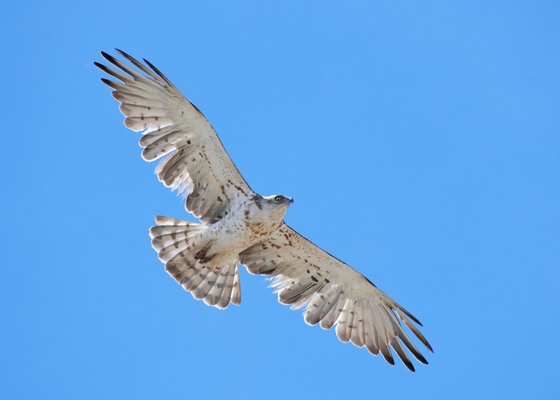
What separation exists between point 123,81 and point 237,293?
4.13m

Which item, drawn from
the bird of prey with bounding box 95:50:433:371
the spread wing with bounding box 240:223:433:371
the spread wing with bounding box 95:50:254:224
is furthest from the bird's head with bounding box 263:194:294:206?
the spread wing with bounding box 240:223:433:371

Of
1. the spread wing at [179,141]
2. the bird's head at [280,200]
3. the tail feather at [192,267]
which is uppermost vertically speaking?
the spread wing at [179,141]

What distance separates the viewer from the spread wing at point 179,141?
29.4ft

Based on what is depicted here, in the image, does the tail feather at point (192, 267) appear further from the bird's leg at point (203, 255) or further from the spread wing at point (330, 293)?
the spread wing at point (330, 293)

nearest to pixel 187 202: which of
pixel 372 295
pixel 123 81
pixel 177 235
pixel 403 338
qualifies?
pixel 177 235

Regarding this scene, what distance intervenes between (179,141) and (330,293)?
3862mm

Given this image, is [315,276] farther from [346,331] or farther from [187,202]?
[187,202]

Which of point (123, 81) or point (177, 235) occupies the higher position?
point (123, 81)

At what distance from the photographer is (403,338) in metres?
10.1

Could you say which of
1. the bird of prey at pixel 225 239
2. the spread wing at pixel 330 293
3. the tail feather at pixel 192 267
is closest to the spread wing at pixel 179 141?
the bird of prey at pixel 225 239

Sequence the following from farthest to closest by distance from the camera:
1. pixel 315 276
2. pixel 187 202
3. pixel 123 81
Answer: pixel 315 276, pixel 187 202, pixel 123 81

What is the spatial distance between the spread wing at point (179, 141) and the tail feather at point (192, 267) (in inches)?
15.3

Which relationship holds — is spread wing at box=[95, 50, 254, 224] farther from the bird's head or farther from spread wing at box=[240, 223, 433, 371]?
spread wing at box=[240, 223, 433, 371]

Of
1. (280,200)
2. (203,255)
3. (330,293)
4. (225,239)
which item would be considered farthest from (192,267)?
(330,293)
